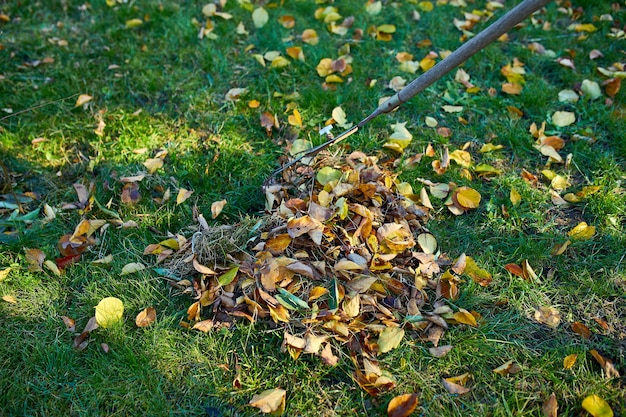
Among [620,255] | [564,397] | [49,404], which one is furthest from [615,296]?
[49,404]

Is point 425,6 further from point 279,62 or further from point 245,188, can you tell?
point 245,188

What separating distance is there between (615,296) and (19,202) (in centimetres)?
285

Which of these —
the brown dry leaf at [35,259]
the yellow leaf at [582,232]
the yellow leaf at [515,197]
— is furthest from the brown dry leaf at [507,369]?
the brown dry leaf at [35,259]

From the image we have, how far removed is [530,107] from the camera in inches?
114

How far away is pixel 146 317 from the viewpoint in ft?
6.59

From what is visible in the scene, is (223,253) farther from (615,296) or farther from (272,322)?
(615,296)

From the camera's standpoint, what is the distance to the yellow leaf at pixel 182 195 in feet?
7.93

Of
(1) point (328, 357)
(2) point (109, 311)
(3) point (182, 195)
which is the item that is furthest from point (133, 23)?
A: (1) point (328, 357)

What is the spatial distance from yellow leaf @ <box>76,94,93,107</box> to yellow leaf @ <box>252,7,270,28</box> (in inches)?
50.1

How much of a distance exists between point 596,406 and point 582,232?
85cm

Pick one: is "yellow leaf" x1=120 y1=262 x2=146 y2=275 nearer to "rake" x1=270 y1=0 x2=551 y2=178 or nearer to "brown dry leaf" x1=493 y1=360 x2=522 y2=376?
"rake" x1=270 y1=0 x2=551 y2=178

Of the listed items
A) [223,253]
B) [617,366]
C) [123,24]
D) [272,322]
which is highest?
[123,24]

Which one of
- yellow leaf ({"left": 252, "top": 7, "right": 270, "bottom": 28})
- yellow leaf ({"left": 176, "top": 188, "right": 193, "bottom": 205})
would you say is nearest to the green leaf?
yellow leaf ({"left": 176, "top": 188, "right": 193, "bottom": 205})

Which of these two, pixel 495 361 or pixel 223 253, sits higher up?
pixel 223 253
